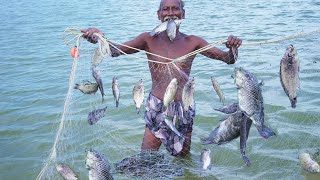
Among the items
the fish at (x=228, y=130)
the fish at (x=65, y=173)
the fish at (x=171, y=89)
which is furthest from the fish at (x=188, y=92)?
the fish at (x=65, y=173)

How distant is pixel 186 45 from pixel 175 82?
994 millimetres

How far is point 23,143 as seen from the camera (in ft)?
22.1

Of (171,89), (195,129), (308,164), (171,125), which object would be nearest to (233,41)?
(171,89)

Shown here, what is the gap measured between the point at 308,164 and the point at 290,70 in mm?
1532

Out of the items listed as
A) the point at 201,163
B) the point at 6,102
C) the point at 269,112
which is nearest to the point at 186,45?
the point at 201,163

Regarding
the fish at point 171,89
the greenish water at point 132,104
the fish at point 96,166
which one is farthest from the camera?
the greenish water at point 132,104

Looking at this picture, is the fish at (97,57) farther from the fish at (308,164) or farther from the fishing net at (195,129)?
the fish at (308,164)

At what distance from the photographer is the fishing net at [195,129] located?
15.5ft

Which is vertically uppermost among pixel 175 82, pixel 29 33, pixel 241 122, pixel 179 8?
pixel 179 8

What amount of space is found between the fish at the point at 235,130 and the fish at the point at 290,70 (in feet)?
1.64

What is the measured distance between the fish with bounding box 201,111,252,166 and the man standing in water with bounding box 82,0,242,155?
571mm

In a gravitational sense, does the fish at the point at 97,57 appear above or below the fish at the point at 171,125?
above

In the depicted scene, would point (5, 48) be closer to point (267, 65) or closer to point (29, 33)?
point (29, 33)

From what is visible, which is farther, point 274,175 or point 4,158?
point 4,158
